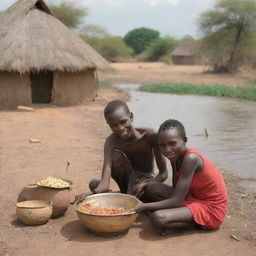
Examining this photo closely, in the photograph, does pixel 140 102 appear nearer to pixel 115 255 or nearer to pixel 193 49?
pixel 115 255

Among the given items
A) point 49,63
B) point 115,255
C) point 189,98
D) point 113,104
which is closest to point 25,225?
point 115,255

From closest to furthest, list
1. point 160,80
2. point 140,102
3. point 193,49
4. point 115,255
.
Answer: point 115,255
point 140,102
point 160,80
point 193,49

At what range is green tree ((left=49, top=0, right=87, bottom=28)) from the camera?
3005cm

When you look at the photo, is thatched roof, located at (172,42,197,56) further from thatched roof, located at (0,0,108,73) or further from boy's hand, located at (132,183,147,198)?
boy's hand, located at (132,183,147,198)

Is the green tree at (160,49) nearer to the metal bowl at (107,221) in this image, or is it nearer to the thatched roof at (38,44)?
the thatched roof at (38,44)

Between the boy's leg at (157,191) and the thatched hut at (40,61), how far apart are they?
30.5ft

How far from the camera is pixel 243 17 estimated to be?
27703mm

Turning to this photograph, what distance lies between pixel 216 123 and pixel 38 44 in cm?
585

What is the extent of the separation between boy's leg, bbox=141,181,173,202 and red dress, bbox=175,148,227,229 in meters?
0.22

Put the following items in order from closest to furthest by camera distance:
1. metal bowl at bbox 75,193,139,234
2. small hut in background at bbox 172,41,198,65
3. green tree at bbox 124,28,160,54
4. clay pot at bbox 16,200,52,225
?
metal bowl at bbox 75,193,139,234, clay pot at bbox 16,200,52,225, small hut in background at bbox 172,41,198,65, green tree at bbox 124,28,160,54

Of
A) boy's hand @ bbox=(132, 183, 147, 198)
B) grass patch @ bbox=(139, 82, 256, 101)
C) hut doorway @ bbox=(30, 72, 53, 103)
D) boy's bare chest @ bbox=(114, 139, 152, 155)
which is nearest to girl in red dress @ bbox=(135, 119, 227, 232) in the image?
boy's hand @ bbox=(132, 183, 147, 198)

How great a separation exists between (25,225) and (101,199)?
700 mm

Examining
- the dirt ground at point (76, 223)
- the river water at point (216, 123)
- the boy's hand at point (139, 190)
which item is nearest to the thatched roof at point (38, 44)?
the river water at point (216, 123)

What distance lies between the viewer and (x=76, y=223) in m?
3.83
